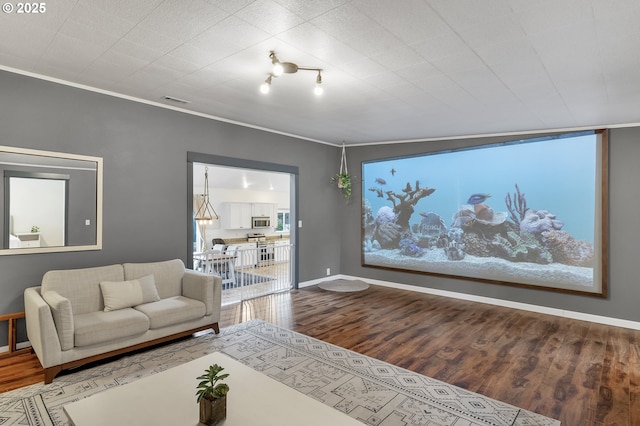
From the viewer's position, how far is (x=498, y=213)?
5.46 meters

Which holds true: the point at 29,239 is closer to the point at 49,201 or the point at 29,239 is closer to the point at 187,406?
the point at 49,201

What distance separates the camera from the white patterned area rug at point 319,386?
2.43 m

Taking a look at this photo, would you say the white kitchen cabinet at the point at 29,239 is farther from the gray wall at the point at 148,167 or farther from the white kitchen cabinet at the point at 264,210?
the white kitchen cabinet at the point at 264,210

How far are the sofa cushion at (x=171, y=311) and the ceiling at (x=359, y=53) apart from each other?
2.42 meters

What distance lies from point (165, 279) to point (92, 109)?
2.15m

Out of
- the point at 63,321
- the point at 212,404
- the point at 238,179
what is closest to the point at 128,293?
the point at 63,321

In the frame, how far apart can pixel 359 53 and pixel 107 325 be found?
333 cm

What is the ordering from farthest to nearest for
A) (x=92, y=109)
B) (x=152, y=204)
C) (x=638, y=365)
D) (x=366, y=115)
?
(x=366, y=115) < (x=152, y=204) < (x=92, y=109) < (x=638, y=365)

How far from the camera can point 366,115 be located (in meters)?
4.74

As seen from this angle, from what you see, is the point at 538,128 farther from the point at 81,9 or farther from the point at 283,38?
the point at 81,9

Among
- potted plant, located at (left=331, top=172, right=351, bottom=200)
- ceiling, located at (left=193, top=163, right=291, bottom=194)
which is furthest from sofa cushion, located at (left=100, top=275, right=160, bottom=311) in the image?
ceiling, located at (left=193, top=163, right=291, bottom=194)

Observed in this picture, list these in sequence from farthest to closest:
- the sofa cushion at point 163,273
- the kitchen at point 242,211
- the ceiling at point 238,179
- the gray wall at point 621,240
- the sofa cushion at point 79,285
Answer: the kitchen at point 242,211 → the ceiling at point 238,179 → the gray wall at point 621,240 → the sofa cushion at point 163,273 → the sofa cushion at point 79,285

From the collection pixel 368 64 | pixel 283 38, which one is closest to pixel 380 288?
pixel 368 64

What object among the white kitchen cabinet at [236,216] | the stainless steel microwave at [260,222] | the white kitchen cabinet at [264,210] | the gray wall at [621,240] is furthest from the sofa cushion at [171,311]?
the white kitchen cabinet at [264,210]
